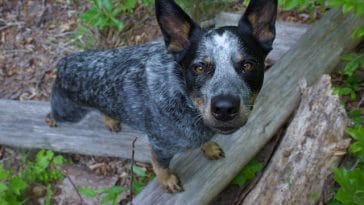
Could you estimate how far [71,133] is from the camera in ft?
19.6

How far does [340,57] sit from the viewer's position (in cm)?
547

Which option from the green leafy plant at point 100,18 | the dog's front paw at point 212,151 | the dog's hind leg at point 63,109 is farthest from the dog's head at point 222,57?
the dog's hind leg at point 63,109

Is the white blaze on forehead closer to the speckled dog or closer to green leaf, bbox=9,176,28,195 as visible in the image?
the speckled dog

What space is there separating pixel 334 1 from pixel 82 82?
266 centimetres

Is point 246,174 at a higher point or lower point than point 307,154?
lower

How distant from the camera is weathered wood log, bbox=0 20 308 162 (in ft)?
19.3

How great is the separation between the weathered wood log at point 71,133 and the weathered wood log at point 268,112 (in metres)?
0.58

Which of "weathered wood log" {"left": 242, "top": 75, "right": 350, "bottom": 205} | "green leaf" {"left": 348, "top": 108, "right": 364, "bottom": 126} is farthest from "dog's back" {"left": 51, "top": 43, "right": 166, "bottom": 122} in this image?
"green leaf" {"left": 348, "top": 108, "right": 364, "bottom": 126}

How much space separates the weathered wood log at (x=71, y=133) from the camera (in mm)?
5883

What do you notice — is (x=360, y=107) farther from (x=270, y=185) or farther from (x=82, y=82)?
(x=82, y=82)

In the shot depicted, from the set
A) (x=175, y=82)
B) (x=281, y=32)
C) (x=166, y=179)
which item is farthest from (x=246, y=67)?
(x=281, y=32)

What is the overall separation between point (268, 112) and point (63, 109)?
2.22m

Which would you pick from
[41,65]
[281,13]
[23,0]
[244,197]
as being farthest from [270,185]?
[23,0]

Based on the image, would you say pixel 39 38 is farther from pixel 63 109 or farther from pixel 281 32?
pixel 281 32
